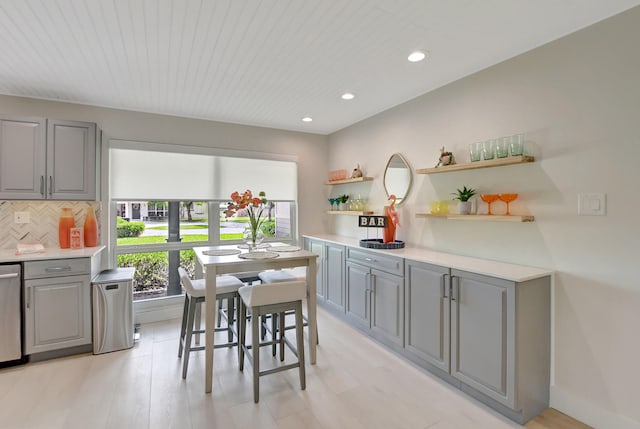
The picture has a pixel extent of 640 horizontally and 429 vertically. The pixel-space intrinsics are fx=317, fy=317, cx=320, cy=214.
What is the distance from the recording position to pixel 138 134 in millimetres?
3744

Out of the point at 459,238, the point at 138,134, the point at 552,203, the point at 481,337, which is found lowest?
the point at 481,337

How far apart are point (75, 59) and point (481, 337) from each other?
3657mm

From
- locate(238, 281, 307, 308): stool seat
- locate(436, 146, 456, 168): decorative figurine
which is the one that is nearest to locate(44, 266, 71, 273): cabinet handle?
locate(238, 281, 307, 308): stool seat

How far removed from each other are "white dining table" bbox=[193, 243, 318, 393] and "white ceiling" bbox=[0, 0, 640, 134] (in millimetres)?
1577

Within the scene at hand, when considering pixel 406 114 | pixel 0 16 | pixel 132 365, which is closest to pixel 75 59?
pixel 0 16

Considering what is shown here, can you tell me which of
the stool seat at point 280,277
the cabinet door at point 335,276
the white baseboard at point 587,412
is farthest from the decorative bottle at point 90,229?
the white baseboard at point 587,412

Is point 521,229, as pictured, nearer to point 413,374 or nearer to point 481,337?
point 481,337

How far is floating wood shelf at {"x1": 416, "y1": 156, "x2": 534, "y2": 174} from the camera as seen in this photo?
7.48 ft

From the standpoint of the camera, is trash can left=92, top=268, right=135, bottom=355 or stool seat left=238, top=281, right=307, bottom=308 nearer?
stool seat left=238, top=281, right=307, bottom=308

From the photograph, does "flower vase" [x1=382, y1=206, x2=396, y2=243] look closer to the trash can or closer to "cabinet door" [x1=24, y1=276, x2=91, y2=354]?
the trash can

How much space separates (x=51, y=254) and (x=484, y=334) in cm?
369

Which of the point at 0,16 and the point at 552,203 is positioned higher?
the point at 0,16

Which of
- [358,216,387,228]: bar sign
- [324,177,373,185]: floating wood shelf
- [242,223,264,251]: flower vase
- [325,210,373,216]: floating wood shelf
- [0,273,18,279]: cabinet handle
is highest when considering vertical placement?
[324,177,373,185]: floating wood shelf

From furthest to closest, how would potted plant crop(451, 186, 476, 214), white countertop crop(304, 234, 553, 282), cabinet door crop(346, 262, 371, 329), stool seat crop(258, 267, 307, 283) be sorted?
cabinet door crop(346, 262, 371, 329) < stool seat crop(258, 267, 307, 283) < potted plant crop(451, 186, 476, 214) < white countertop crop(304, 234, 553, 282)
